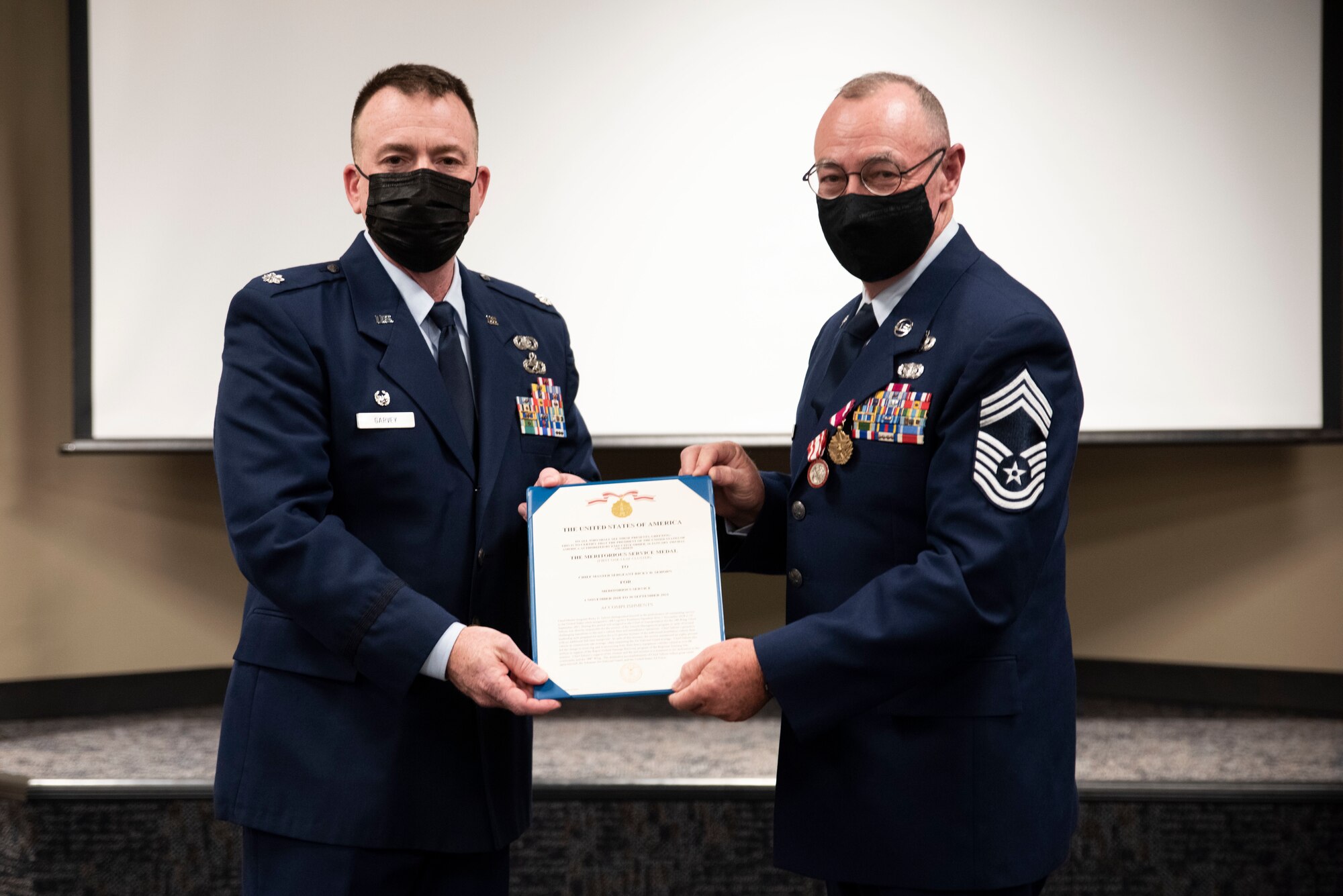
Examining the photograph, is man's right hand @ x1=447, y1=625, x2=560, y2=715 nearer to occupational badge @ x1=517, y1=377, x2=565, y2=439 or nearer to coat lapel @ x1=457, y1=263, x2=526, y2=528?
coat lapel @ x1=457, y1=263, x2=526, y2=528

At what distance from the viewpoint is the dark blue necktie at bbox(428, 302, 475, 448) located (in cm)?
159

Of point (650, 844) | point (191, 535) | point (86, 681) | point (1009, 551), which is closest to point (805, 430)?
point (1009, 551)

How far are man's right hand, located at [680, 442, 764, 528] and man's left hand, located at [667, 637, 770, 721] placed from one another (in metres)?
0.32

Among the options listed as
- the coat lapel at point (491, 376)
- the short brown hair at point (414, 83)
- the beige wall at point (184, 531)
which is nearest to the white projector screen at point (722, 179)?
the beige wall at point (184, 531)

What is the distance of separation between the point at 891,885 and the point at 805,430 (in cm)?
66

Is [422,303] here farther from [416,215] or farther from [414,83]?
[414,83]

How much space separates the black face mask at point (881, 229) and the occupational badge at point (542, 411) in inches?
20.5

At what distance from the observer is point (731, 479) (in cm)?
172

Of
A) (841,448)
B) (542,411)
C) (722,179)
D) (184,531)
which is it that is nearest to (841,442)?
(841,448)

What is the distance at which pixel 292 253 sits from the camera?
3061 mm

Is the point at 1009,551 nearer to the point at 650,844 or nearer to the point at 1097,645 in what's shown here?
the point at 650,844

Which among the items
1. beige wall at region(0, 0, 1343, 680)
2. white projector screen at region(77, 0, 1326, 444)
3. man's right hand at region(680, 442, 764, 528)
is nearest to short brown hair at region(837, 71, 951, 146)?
man's right hand at region(680, 442, 764, 528)

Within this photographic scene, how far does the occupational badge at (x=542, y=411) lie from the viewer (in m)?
1.65

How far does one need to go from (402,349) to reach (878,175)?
749mm
